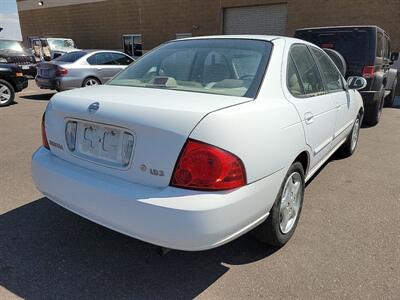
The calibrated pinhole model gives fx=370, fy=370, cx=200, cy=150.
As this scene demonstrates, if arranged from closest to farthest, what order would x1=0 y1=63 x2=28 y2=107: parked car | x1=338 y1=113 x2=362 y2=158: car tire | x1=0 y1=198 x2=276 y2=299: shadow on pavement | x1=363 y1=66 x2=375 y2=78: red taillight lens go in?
1. x1=0 y1=198 x2=276 y2=299: shadow on pavement
2. x1=338 y1=113 x2=362 y2=158: car tire
3. x1=363 y1=66 x2=375 y2=78: red taillight lens
4. x1=0 y1=63 x2=28 y2=107: parked car

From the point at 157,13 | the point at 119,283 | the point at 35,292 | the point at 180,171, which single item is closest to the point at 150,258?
the point at 119,283

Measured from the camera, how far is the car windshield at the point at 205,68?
107 inches

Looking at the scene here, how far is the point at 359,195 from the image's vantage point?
4133 millimetres

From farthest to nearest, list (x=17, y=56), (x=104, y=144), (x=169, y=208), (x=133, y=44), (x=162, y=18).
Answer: (x=133, y=44)
(x=162, y=18)
(x=17, y=56)
(x=104, y=144)
(x=169, y=208)

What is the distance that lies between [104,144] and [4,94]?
8674 mm

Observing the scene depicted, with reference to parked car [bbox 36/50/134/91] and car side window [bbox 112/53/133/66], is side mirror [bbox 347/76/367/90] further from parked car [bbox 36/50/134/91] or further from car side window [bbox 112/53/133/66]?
car side window [bbox 112/53/133/66]

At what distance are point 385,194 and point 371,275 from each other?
70.4 inches

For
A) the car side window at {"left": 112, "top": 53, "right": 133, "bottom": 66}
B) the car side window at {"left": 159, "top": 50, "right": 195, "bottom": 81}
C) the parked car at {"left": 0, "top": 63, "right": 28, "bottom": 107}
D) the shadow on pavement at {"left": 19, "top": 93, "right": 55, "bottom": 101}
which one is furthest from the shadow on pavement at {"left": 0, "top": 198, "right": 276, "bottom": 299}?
the car side window at {"left": 112, "top": 53, "right": 133, "bottom": 66}

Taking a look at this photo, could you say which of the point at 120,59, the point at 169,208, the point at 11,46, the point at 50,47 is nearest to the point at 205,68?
the point at 169,208

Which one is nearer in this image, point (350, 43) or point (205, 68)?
point (205, 68)

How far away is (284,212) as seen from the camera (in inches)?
115

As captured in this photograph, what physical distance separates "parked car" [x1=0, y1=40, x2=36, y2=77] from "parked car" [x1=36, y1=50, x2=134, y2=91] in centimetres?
331

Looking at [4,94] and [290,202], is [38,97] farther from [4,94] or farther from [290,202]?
[290,202]

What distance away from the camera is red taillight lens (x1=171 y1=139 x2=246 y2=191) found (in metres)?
2.08
